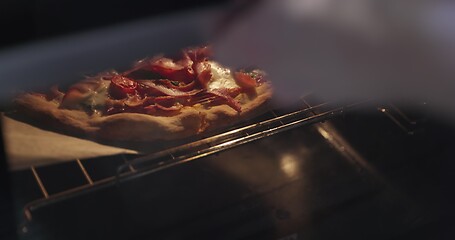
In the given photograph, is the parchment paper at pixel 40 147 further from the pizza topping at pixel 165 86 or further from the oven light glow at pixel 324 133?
the oven light glow at pixel 324 133

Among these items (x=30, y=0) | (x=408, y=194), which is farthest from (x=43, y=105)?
(x=408, y=194)

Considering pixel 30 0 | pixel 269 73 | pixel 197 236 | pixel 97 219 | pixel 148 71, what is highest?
pixel 30 0

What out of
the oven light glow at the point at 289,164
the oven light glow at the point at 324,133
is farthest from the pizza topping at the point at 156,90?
the oven light glow at the point at 324,133

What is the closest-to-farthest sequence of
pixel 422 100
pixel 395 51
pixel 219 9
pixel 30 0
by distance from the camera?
1. pixel 30 0
2. pixel 219 9
3. pixel 395 51
4. pixel 422 100

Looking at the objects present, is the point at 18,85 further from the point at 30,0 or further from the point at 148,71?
the point at 148,71

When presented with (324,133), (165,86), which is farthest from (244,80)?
(324,133)

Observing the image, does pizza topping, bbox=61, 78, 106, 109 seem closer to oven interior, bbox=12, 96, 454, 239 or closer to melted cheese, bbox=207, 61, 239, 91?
oven interior, bbox=12, 96, 454, 239
